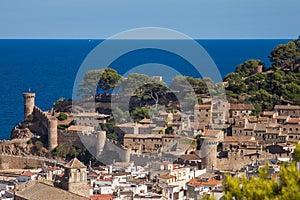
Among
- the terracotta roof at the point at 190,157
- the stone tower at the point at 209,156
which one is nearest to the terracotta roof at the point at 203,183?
the stone tower at the point at 209,156

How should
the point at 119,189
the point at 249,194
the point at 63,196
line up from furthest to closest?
the point at 119,189
the point at 63,196
the point at 249,194

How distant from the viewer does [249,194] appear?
47.8ft

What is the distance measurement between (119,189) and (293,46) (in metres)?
23.2

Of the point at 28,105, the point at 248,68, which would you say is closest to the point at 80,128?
the point at 28,105

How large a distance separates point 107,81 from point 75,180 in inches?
802

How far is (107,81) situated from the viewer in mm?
46281

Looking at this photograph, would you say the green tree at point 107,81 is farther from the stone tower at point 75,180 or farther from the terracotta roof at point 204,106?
the stone tower at point 75,180

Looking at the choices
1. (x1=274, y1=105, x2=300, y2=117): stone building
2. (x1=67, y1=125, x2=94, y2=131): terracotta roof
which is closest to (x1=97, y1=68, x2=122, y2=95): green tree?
(x1=67, y1=125, x2=94, y2=131): terracotta roof

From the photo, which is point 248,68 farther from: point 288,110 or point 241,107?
point 288,110

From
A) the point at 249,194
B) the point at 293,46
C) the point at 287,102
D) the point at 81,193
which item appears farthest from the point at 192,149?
the point at 249,194

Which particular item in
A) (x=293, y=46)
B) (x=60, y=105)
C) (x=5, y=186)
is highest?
(x=293, y=46)

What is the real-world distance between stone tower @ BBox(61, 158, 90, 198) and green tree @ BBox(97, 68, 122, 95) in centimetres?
2003

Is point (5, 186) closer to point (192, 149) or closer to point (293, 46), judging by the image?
point (192, 149)

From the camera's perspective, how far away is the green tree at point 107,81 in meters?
46.2
